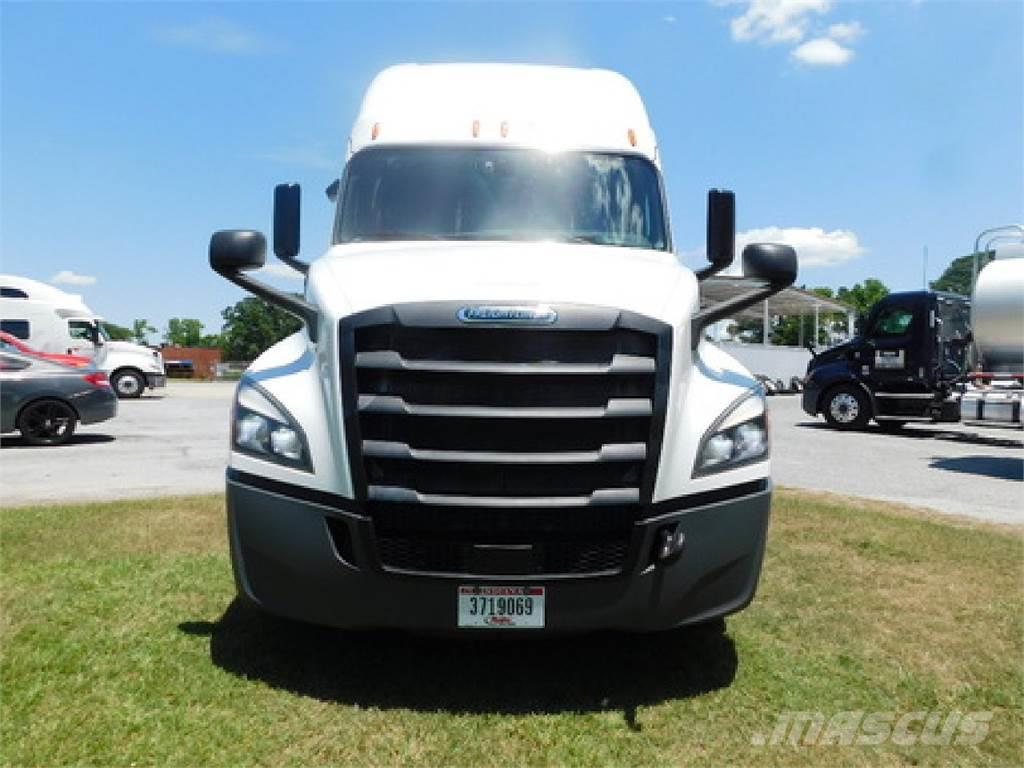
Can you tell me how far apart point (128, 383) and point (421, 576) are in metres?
22.6

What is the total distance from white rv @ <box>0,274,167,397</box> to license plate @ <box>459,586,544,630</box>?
19.9 metres

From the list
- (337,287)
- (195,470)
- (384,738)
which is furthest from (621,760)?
(195,470)

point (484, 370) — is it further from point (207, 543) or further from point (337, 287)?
point (207, 543)

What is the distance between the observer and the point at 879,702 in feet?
11.0

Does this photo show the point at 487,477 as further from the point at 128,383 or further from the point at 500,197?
the point at 128,383

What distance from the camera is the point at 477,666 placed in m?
3.57

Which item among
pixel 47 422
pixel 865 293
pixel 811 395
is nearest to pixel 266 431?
pixel 47 422

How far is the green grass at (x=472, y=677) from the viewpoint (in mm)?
2906

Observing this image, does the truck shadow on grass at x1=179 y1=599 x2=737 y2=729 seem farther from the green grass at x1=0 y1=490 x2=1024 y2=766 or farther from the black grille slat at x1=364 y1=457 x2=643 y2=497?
the black grille slat at x1=364 y1=457 x2=643 y2=497

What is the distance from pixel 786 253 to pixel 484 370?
5.78ft

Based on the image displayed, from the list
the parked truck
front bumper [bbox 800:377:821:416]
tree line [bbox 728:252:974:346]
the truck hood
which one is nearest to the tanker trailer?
the parked truck

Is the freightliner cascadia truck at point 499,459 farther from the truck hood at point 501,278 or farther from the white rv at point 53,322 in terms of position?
the white rv at point 53,322

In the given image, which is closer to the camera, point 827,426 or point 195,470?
point 195,470

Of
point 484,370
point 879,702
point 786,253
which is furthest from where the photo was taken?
point 786,253
